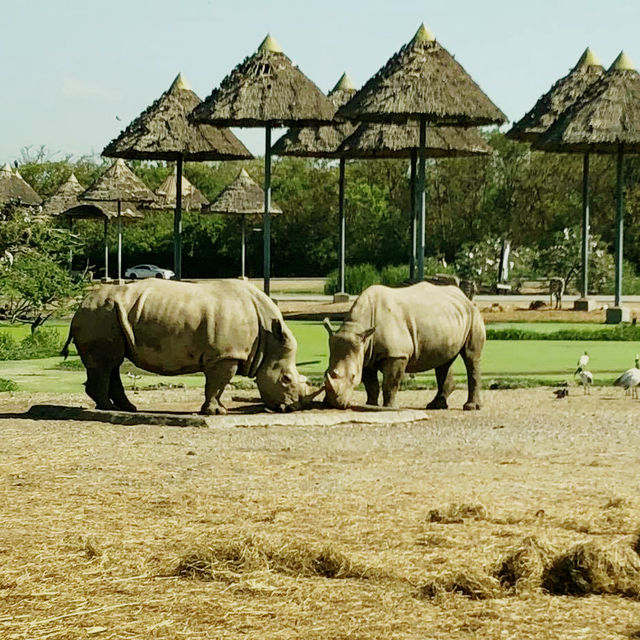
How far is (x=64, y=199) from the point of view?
46156 mm

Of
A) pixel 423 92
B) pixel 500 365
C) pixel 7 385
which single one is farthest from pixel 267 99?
pixel 7 385

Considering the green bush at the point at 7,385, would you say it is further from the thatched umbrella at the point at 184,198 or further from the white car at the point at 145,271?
the white car at the point at 145,271

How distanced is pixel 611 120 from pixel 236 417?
17.6 m

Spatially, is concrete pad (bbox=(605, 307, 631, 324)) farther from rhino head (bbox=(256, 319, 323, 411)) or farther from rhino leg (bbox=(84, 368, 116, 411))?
rhino leg (bbox=(84, 368, 116, 411))

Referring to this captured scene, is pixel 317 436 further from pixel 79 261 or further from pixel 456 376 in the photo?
pixel 79 261

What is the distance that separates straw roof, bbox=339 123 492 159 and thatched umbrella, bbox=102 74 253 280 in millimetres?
2930

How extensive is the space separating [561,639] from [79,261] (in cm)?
5476

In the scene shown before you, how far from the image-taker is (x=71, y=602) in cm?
623

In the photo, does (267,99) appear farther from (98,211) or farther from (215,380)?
(98,211)

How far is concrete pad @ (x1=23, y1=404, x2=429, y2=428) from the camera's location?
40.5 ft

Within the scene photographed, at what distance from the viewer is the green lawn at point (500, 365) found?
1753 centimetres

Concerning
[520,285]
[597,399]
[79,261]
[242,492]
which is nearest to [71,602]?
[242,492]

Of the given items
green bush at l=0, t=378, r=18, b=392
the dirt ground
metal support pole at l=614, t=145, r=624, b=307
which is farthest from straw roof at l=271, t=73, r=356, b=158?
the dirt ground

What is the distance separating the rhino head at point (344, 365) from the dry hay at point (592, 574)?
6510 millimetres
